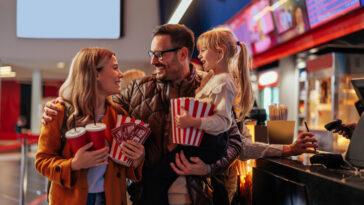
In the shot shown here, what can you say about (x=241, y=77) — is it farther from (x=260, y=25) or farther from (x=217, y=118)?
(x=260, y=25)

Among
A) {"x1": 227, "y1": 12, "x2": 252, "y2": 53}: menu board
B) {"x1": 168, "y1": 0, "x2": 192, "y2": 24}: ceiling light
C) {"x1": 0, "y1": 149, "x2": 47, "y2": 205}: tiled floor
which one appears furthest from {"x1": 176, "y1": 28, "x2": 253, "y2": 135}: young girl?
{"x1": 227, "y1": 12, "x2": 252, "y2": 53}: menu board

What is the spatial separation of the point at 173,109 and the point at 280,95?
8.51 m

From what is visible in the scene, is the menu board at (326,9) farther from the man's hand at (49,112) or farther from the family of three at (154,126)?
the man's hand at (49,112)

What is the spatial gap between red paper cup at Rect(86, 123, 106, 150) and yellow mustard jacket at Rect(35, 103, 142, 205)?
0.37 feet

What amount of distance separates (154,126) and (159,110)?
0.08 m

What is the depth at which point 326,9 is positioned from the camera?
5520 millimetres

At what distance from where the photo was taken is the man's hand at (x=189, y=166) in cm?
190

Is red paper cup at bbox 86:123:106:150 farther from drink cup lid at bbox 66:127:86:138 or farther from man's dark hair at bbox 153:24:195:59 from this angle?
man's dark hair at bbox 153:24:195:59

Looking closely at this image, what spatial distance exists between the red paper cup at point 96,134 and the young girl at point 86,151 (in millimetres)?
29

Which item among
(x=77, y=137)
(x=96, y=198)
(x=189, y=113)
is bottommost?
(x=96, y=198)

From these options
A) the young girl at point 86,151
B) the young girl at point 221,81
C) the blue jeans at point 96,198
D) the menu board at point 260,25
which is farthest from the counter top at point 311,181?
the menu board at point 260,25

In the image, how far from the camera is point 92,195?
6.46ft

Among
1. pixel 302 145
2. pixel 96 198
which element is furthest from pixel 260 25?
pixel 96 198

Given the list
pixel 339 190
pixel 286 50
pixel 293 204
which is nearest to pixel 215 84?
pixel 293 204
